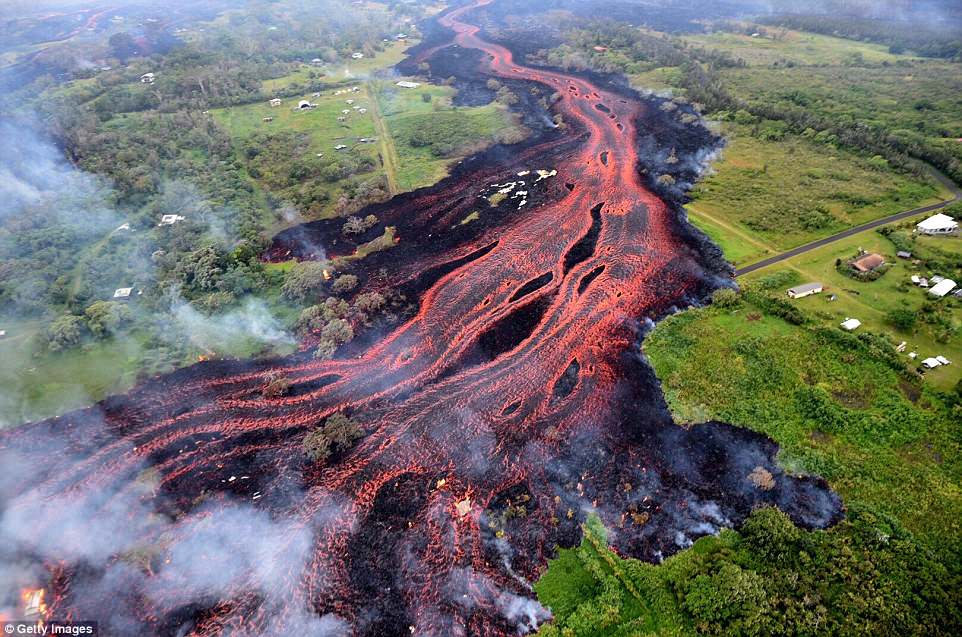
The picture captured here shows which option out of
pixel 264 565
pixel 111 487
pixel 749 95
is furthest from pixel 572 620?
pixel 749 95

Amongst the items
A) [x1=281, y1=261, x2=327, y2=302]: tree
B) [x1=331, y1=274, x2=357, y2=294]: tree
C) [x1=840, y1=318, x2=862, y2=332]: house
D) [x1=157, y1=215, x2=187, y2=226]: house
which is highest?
[x1=157, y1=215, x2=187, y2=226]: house

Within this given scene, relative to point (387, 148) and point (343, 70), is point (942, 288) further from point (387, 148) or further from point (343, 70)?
point (343, 70)

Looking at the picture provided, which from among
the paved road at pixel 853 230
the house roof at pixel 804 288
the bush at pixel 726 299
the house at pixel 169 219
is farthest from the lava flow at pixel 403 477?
the house at pixel 169 219

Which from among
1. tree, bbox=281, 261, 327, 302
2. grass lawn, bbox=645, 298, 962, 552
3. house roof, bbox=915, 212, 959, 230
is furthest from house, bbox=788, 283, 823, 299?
tree, bbox=281, 261, 327, 302

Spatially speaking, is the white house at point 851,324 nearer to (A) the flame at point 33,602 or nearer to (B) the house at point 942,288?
(B) the house at point 942,288

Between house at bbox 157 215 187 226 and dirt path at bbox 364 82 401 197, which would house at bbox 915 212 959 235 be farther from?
house at bbox 157 215 187 226
